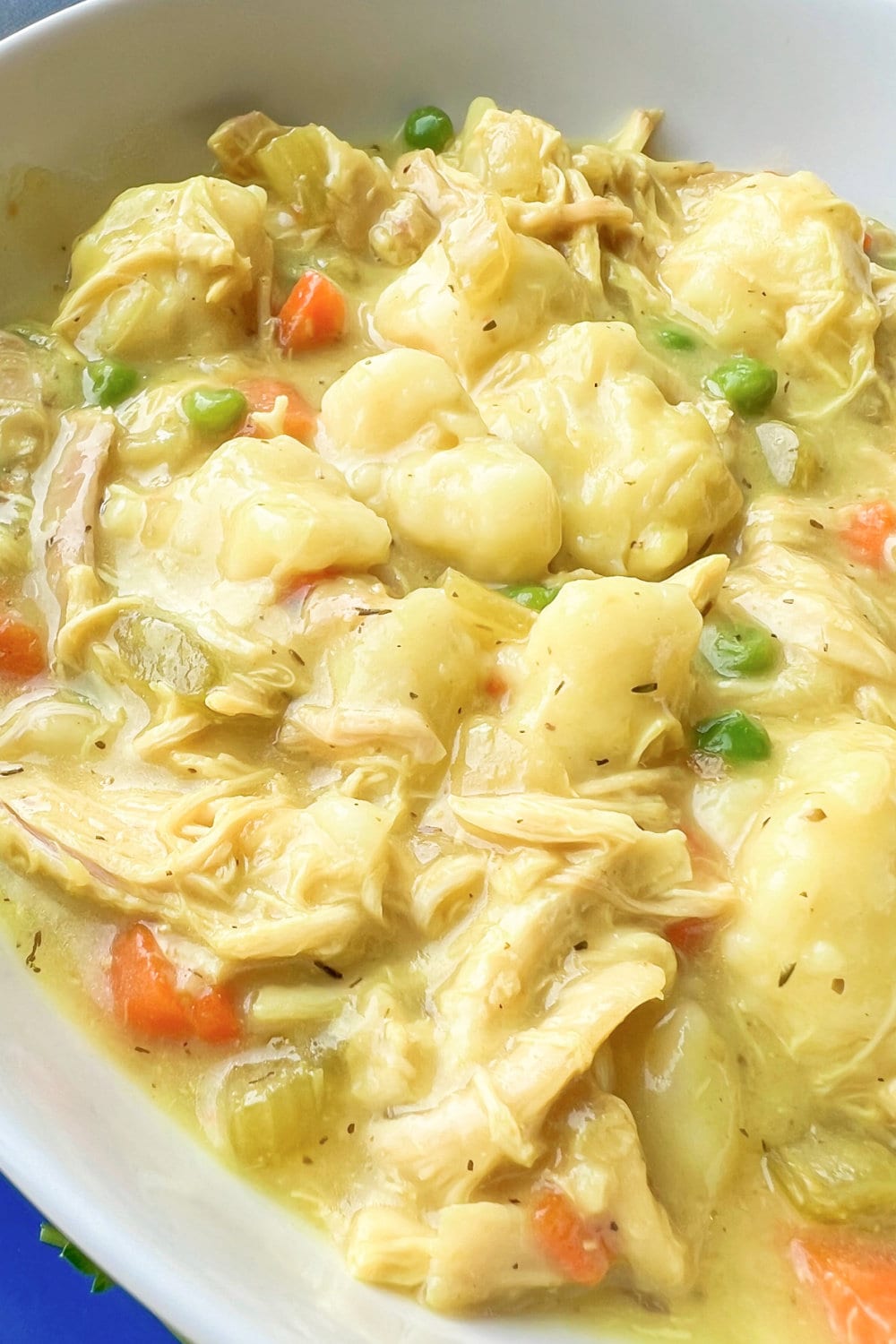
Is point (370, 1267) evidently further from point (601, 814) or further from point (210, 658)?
point (210, 658)

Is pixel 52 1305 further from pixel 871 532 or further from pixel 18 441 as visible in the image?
pixel 871 532

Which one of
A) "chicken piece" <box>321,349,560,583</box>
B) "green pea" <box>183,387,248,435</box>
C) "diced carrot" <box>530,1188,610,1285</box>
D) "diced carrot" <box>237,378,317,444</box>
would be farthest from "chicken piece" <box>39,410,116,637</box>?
"diced carrot" <box>530,1188,610,1285</box>

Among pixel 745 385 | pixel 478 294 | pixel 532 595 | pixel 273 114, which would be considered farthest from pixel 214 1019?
pixel 273 114

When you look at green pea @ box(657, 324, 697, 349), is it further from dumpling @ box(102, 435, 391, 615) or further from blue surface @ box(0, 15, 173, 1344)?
blue surface @ box(0, 15, 173, 1344)

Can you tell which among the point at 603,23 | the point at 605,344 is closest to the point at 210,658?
the point at 605,344

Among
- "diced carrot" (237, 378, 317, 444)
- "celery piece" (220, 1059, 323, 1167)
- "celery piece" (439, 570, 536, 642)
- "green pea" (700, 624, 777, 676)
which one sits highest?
"diced carrot" (237, 378, 317, 444)
